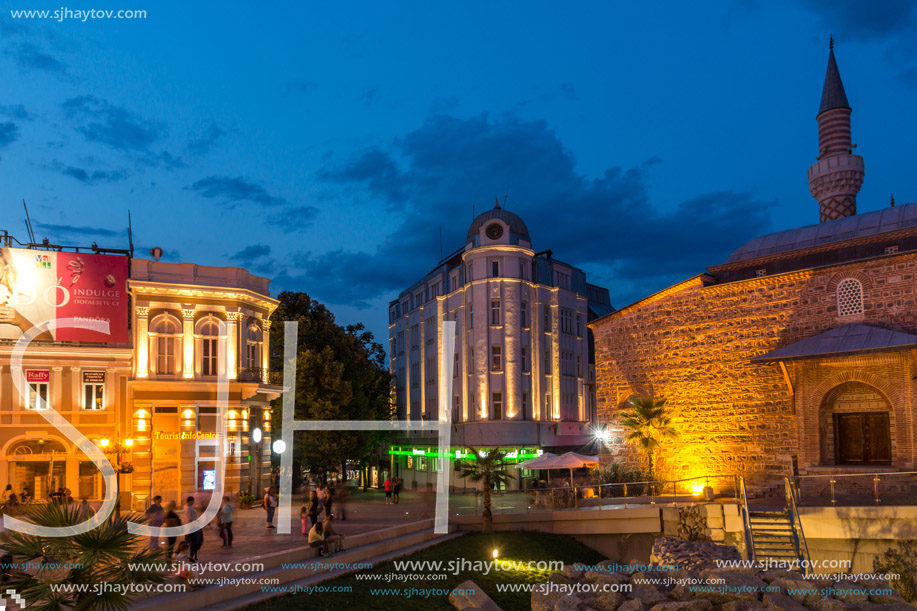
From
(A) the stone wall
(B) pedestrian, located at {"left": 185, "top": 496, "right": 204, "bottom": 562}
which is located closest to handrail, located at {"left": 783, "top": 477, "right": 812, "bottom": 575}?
(A) the stone wall

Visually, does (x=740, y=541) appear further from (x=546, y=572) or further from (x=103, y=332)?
(x=103, y=332)

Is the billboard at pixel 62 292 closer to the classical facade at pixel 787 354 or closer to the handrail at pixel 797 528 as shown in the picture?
the classical facade at pixel 787 354

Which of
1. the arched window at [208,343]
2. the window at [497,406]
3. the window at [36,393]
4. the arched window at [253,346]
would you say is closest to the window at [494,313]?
the window at [497,406]

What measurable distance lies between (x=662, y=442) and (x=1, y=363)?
1042 inches

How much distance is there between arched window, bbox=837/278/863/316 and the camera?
78.8ft

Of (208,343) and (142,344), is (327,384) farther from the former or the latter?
(142,344)

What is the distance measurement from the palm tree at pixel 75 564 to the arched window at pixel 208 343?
21.8 metres

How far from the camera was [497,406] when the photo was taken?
44.2 metres

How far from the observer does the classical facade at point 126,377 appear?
29.8 metres

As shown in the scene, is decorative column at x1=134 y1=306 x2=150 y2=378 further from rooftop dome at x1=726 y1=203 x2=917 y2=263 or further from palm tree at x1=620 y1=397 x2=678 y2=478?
rooftop dome at x1=726 y1=203 x2=917 y2=263

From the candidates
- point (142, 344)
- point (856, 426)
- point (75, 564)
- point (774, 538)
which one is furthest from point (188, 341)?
point (856, 426)

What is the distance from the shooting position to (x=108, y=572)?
10.6 m

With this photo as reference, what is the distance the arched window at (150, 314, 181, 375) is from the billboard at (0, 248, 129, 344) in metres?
1.19

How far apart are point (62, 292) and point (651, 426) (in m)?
24.6
